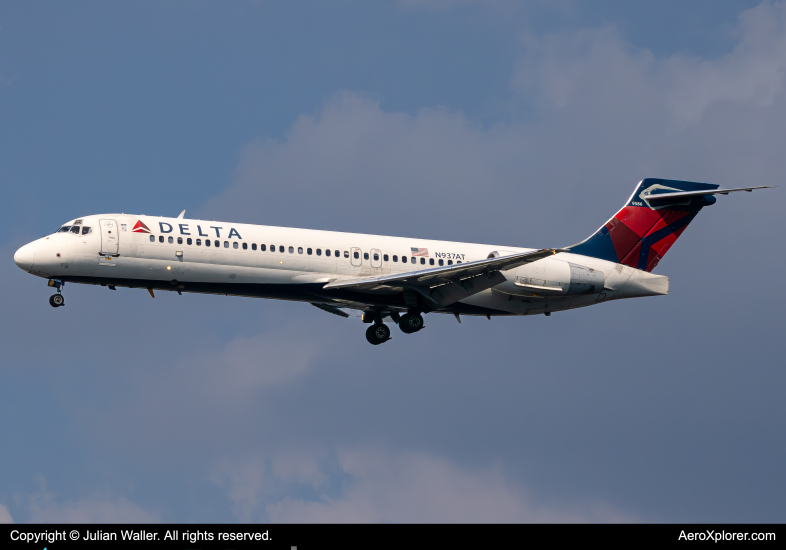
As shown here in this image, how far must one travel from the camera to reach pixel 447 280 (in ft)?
137

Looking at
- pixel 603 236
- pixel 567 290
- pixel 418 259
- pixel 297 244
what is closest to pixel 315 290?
pixel 297 244

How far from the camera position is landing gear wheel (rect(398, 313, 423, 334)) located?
43281 millimetres

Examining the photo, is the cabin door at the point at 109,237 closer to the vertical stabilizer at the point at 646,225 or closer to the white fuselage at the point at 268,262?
the white fuselage at the point at 268,262

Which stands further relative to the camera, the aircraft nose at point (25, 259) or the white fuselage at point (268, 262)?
the white fuselage at point (268, 262)

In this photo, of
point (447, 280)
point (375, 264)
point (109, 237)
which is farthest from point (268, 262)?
point (447, 280)

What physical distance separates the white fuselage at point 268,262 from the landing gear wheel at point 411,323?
1.59 ft

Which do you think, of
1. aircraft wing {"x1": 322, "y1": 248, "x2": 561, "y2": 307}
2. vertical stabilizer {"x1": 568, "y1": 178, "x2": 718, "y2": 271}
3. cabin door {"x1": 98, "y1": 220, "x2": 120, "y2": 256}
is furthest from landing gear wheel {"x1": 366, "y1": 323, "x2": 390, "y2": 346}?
cabin door {"x1": 98, "y1": 220, "x2": 120, "y2": 256}

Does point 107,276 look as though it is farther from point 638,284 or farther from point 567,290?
point 638,284

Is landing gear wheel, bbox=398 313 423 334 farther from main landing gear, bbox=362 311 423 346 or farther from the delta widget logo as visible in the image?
the delta widget logo

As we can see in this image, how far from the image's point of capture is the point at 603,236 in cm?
4706

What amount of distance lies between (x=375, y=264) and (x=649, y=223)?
13.7 m

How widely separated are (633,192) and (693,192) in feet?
8.88

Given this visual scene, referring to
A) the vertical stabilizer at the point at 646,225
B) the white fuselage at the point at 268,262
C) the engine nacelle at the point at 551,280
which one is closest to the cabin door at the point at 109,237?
the white fuselage at the point at 268,262

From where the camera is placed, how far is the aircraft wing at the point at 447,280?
40.3 m
